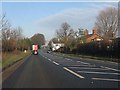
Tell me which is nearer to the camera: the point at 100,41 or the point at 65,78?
the point at 65,78

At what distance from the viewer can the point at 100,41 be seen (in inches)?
2103

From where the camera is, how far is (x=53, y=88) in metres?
12.0

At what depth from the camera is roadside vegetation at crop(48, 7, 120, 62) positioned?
154 ft

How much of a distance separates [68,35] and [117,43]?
3328 inches

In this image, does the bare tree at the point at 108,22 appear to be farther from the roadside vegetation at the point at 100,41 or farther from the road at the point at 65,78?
the road at the point at 65,78

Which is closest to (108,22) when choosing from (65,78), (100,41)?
(100,41)

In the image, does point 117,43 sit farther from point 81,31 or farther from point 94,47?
point 81,31

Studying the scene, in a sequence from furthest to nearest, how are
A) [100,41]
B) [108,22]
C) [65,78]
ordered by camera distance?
1. [108,22]
2. [100,41]
3. [65,78]

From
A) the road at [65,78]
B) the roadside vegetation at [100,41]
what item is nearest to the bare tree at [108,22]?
the roadside vegetation at [100,41]

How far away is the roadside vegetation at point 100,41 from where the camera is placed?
47.1m

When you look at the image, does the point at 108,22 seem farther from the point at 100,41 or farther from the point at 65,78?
the point at 65,78

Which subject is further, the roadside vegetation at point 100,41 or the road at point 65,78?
the roadside vegetation at point 100,41

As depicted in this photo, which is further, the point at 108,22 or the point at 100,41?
the point at 108,22

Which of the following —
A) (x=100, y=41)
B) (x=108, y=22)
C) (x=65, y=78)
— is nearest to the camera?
(x=65, y=78)
